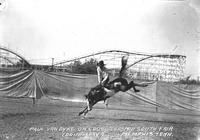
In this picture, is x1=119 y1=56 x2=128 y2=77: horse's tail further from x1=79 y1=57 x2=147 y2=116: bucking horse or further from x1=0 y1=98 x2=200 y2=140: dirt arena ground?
x1=0 y1=98 x2=200 y2=140: dirt arena ground

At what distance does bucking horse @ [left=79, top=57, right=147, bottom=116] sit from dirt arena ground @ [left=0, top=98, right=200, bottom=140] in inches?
7.7

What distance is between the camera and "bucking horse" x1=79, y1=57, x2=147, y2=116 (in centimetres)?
612

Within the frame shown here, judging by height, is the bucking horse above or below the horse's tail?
below

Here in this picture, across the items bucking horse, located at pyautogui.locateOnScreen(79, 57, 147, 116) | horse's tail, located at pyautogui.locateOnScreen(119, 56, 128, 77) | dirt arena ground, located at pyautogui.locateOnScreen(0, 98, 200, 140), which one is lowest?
dirt arena ground, located at pyautogui.locateOnScreen(0, 98, 200, 140)

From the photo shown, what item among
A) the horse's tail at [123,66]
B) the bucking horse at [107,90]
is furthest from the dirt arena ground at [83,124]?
the horse's tail at [123,66]

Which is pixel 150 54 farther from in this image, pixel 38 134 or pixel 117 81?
pixel 38 134

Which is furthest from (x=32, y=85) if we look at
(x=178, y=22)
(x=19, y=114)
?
(x=178, y=22)

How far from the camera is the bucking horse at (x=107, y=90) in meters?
6.12

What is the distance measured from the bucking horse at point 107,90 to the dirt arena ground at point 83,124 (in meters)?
0.20

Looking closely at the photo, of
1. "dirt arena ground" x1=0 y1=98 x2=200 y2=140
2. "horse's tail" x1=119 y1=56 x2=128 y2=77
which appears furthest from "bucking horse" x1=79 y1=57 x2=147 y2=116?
"dirt arena ground" x1=0 y1=98 x2=200 y2=140

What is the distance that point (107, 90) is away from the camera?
6266 mm

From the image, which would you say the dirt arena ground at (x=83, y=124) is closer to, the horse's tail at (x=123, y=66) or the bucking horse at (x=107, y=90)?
the bucking horse at (x=107, y=90)

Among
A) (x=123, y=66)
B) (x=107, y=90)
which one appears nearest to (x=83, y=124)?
(x=107, y=90)

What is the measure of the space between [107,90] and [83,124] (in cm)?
116
